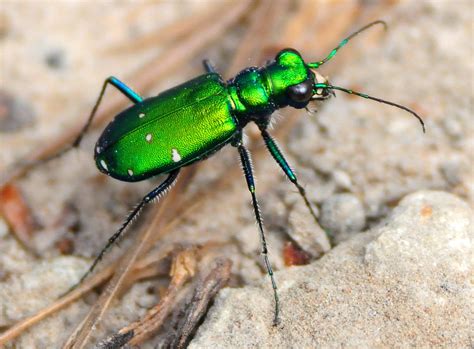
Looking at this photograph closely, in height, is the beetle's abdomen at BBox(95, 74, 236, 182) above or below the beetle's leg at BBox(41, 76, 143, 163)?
below

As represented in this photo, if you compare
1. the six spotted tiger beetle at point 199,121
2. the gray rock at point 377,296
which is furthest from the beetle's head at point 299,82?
the gray rock at point 377,296

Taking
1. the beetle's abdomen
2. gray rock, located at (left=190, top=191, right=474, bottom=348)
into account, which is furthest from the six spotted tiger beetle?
gray rock, located at (left=190, top=191, right=474, bottom=348)

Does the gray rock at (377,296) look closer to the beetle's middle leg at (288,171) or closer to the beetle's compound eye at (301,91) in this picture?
the beetle's middle leg at (288,171)

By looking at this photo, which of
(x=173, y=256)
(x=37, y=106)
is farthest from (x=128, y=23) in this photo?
(x=173, y=256)

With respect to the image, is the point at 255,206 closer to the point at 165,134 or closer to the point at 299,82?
the point at 165,134

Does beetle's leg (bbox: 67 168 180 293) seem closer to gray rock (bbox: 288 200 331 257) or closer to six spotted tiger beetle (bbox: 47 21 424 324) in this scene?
six spotted tiger beetle (bbox: 47 21 424 324)

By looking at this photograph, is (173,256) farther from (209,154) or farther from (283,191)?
(283,191)

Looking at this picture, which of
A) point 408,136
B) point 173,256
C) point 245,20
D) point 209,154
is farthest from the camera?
point 245,20

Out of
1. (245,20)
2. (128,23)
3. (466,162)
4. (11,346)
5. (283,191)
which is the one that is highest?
(128,23)
